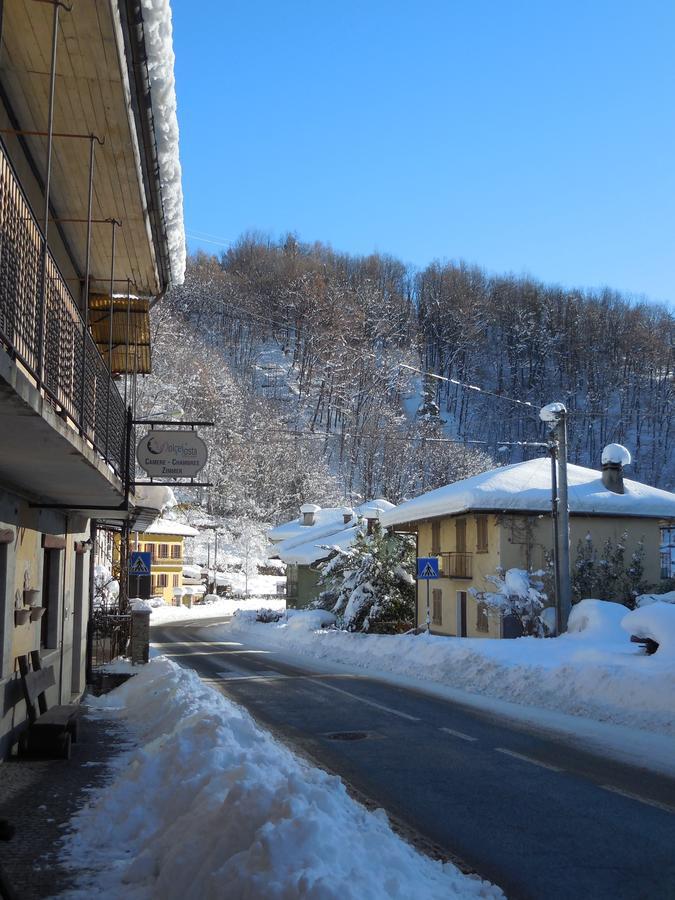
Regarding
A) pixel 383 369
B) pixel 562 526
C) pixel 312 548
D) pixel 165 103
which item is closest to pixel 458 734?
pixel 165 103

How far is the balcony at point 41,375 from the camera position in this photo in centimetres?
537

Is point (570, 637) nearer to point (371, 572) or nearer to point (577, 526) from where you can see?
point (577, 526)

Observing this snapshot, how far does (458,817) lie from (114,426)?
6.88 meters

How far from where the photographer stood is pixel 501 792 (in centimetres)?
805

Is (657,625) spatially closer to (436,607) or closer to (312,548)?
(436,607)

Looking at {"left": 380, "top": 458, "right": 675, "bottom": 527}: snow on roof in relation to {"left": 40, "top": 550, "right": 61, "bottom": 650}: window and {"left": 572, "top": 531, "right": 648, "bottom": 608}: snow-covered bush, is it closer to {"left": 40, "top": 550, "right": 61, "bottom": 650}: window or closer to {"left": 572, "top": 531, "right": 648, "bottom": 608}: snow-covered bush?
{"left": 572, "top": 531, "right": 648, "bottom": 608}: snow-covered bush

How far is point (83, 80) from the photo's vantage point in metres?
7.78

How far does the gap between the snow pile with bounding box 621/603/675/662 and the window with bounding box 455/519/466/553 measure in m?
16.0

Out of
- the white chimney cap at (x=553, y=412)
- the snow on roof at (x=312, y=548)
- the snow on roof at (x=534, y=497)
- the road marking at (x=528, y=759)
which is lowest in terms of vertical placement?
the road marking at (x=528, y=759)

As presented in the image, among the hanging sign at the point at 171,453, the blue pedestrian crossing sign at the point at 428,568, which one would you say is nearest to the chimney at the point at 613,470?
the blue pedestrian crossing sign at the point at 428,568

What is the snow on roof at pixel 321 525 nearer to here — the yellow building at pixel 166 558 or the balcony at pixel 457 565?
the yellow building at pixel 166 558

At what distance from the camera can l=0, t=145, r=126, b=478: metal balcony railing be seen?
17.8 ft

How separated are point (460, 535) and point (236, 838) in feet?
89.4

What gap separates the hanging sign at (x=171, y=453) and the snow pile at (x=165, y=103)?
2.88 meters
